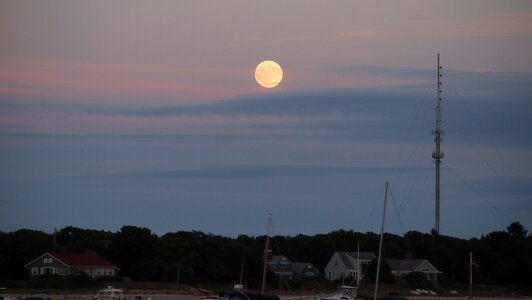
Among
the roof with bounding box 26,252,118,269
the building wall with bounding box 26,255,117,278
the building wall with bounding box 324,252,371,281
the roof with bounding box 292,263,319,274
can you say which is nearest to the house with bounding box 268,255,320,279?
the roof with bounding box 292,263,319,274

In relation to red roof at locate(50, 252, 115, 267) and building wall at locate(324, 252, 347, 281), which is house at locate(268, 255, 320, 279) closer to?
building wall at locate(324, 252, 347, 281)

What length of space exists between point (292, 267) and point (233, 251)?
21995 millimetres

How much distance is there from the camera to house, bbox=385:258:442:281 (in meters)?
116

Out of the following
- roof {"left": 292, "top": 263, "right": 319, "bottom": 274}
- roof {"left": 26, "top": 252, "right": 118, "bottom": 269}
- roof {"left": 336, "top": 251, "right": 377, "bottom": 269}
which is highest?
roof {"left": 336, "top": 251, "right": 377, "bottom": 269}

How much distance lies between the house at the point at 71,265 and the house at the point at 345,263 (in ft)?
91.6


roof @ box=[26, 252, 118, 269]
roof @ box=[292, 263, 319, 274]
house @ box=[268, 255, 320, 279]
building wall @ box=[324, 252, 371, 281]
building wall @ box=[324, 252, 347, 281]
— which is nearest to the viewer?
roof @ box=[26, 252, 118, 269]

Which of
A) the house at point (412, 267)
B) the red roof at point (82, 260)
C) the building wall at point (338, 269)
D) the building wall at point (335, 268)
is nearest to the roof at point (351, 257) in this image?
the building wall at point (338, 269)

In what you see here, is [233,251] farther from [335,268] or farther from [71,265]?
[335,268]

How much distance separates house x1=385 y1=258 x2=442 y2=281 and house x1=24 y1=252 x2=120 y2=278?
106ft

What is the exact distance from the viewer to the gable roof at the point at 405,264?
11836 centimetres

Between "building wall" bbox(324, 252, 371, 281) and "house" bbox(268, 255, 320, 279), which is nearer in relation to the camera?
"building wall" bbox(324, 252, 371, 281)

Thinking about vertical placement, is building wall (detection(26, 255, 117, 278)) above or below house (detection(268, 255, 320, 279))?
below

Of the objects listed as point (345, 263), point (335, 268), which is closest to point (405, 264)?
point (345, 263)

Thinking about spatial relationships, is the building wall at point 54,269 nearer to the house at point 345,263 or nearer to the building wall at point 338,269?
the building wall at point 338,269
